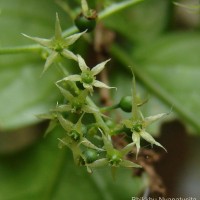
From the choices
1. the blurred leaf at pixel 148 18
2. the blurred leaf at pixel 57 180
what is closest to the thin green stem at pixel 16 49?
the blurred leaf at pixel 57 180

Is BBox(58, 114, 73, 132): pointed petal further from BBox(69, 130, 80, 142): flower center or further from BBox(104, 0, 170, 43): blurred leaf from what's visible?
BBox(104, 0, 170, 43): blurred leaf

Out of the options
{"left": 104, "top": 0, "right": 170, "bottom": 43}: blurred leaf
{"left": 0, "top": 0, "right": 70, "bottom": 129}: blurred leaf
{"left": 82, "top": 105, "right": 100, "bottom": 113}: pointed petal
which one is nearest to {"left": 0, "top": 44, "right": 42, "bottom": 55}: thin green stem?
{"left": 82, "top": 105, "right": 100, "bottom": 113}: pointed petal

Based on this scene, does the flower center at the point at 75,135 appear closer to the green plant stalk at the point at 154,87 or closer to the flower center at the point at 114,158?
the flower center at the point at 114,158

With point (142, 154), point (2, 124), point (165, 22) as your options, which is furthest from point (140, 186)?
point (165, 22)

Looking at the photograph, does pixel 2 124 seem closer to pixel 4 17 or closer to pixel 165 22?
pixel 4 17

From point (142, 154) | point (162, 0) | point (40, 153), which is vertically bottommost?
point (40, 153)

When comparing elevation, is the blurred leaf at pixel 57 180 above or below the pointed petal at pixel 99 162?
below

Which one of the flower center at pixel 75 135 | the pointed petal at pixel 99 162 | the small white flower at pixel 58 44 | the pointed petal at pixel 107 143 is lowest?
the pointed petal at pixel 99 162
